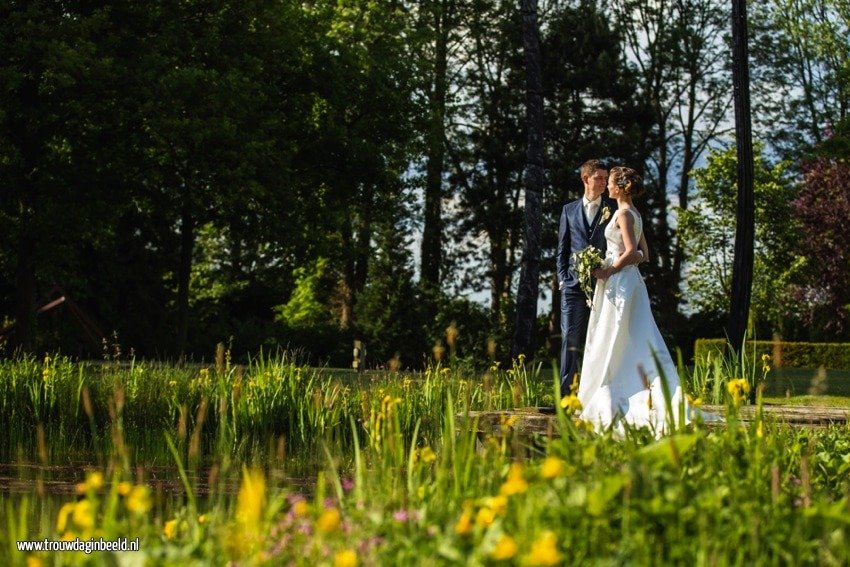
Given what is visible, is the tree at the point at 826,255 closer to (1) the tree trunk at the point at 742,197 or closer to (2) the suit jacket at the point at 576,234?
(1) the tree trunk at the point at 742,197

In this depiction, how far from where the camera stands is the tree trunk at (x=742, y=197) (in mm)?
13633

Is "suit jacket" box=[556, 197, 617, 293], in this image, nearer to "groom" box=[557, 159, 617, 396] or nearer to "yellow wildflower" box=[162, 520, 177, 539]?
"groom" box=[557, 159, 617, 396]

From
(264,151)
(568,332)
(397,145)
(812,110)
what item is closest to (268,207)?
(264,151)

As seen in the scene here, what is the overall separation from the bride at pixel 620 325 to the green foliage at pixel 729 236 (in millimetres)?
25190

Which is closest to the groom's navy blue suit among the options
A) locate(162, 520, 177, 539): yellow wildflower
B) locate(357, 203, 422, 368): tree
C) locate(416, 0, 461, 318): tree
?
locate(162, 520, 177, 539): yellow wildflower

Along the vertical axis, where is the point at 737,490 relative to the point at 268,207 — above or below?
below

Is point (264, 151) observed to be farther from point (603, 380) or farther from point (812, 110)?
point (812, 110)

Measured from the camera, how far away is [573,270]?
925cm

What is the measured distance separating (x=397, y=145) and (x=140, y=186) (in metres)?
8.24

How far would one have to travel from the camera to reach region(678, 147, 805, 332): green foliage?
33688mm

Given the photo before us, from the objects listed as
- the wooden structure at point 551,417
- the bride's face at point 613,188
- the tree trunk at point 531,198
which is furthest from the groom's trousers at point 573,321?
the tree trunk at point 531,198

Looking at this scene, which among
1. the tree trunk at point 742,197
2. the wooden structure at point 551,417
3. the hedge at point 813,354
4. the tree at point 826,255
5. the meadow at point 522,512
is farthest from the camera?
the tree at point 826,255

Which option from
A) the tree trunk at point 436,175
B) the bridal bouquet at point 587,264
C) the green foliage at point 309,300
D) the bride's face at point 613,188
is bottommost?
the bridal bouquet at point 587,264

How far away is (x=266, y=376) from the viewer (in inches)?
412
